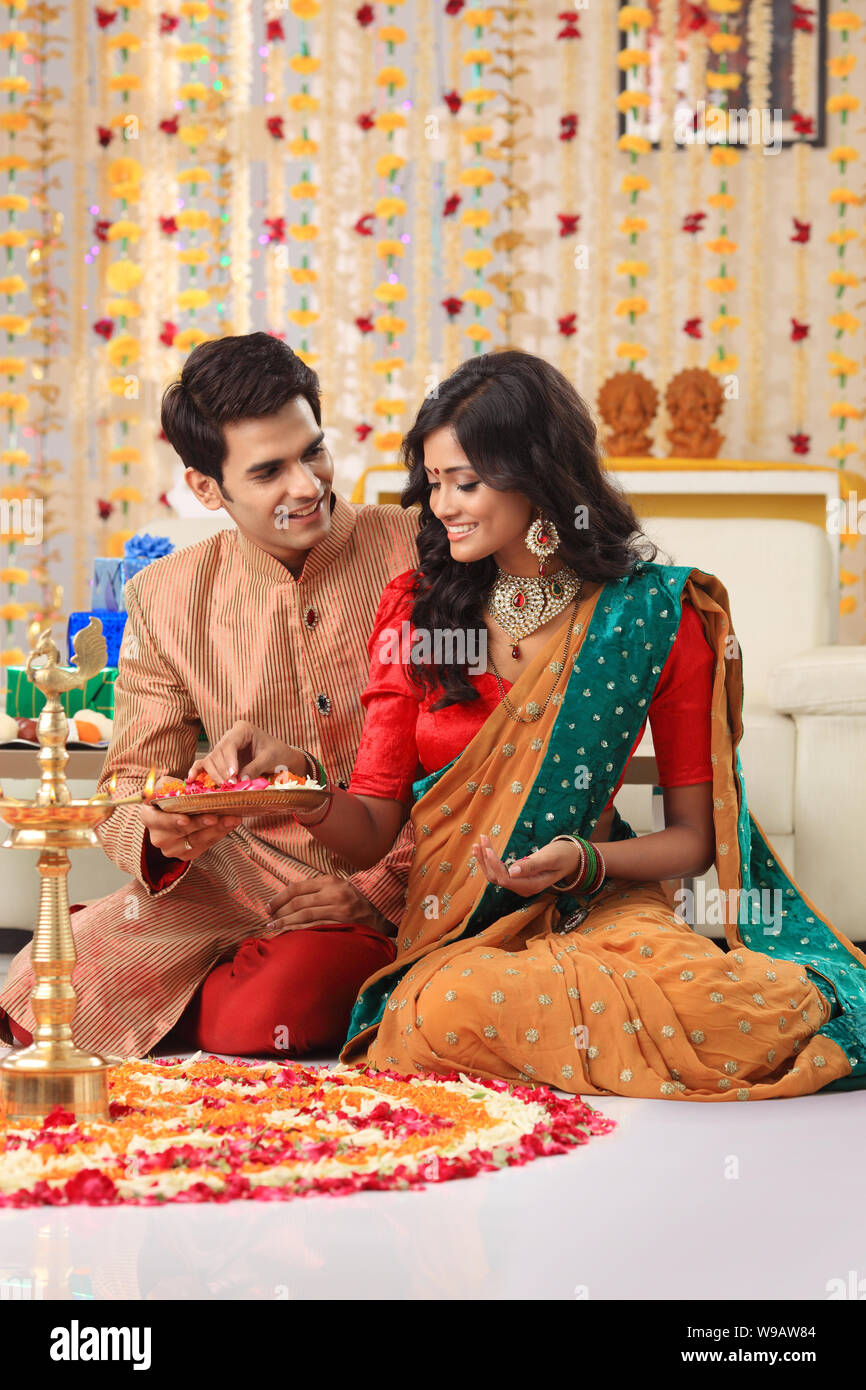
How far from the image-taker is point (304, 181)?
5590 mm

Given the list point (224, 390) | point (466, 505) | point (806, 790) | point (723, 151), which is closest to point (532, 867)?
point (466, 505)

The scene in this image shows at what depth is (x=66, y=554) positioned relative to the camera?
227 inches

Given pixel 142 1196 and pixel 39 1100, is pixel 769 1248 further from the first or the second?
pixel 39 1100

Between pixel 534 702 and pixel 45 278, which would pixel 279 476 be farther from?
pixel 45 278

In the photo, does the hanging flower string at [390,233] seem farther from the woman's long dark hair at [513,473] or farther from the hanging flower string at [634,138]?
the woman's long dark hair at [513,473]

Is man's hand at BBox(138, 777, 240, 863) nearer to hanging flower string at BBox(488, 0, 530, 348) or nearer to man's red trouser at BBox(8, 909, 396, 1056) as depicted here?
man's red trouser at BBox(8, 909, 396, 1056)

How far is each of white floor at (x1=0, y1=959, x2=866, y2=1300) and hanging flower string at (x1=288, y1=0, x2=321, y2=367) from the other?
4.24 m

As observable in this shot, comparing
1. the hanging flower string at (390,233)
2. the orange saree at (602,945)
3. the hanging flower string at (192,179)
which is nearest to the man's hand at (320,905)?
the orange saree at (602,945)

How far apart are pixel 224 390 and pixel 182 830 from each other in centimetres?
74

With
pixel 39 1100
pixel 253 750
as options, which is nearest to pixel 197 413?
pixel 253 750

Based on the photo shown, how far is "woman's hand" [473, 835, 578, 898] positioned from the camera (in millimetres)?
2073

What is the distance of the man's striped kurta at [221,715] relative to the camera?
2.38m

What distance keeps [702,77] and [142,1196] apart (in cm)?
480

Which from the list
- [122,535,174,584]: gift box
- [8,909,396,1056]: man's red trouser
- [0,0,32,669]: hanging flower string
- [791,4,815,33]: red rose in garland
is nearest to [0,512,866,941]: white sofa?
[122,535,174,584]: gift box
